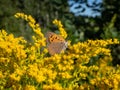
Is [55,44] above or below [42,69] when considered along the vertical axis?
above

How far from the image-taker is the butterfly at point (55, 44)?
3438mm

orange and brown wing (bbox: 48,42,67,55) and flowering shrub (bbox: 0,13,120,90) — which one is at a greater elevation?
orange and brown wing (bbox: 48,42,67,55)

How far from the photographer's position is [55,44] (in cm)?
345

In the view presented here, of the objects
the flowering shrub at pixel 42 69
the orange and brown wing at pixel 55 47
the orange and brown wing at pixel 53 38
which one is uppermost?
the orange and brown wing at pixel 53 38

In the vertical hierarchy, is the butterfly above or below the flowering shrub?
above

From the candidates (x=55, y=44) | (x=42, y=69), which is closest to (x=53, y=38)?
(x=55, y=44)

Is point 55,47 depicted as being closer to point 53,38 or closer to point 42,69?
point 53,38

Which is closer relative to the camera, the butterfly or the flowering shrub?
the flowering shrub

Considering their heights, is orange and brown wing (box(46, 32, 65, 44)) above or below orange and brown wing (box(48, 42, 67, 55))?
above

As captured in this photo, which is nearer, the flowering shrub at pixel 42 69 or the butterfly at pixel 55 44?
the flowering shrub at pixel 42 69

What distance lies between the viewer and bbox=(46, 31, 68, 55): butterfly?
3.44 metres

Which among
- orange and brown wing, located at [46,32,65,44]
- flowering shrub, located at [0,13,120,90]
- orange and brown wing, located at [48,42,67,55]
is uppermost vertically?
orange and brown wing, located at [46,32,65,44]

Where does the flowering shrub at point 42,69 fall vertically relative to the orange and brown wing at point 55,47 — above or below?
below

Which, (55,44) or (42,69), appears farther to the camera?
(55,44)
